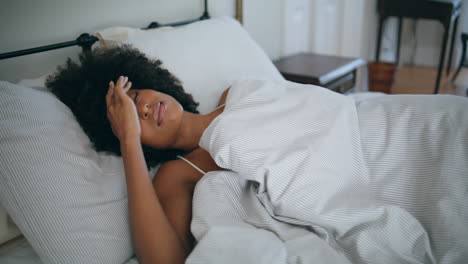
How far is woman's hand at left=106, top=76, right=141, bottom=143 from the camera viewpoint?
1.00 meters

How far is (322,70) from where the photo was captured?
204 cm

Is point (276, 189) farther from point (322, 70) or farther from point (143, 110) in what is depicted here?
point (322, 70)

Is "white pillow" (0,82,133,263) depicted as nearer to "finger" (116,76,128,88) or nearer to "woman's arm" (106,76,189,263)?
"woman's arm" (106,76,189,263)

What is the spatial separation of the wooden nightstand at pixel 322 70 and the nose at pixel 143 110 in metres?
1.07

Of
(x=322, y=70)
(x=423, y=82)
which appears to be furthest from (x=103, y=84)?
(x=423, y=82)

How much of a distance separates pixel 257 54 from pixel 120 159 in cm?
78

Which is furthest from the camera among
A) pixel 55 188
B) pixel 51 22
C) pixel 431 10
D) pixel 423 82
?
pixel 423 82

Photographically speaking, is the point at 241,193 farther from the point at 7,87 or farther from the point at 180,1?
the point at 180,1

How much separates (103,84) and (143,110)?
18cm

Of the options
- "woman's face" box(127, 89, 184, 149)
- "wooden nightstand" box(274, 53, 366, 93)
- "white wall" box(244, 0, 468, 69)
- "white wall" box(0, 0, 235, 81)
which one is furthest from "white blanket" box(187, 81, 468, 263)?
"white wall" box(244, 0, 468, 69)

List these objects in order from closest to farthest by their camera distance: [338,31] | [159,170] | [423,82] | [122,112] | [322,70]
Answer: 1. [122,112]
2. [159,170]
3. [322,70]
4. [338,31]
5. [423,82]

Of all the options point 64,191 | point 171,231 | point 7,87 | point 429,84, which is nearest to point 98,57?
point 7,87

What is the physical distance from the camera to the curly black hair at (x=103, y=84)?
1.12 metres

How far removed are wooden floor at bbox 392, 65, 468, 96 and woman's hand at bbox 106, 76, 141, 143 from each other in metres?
2.74
